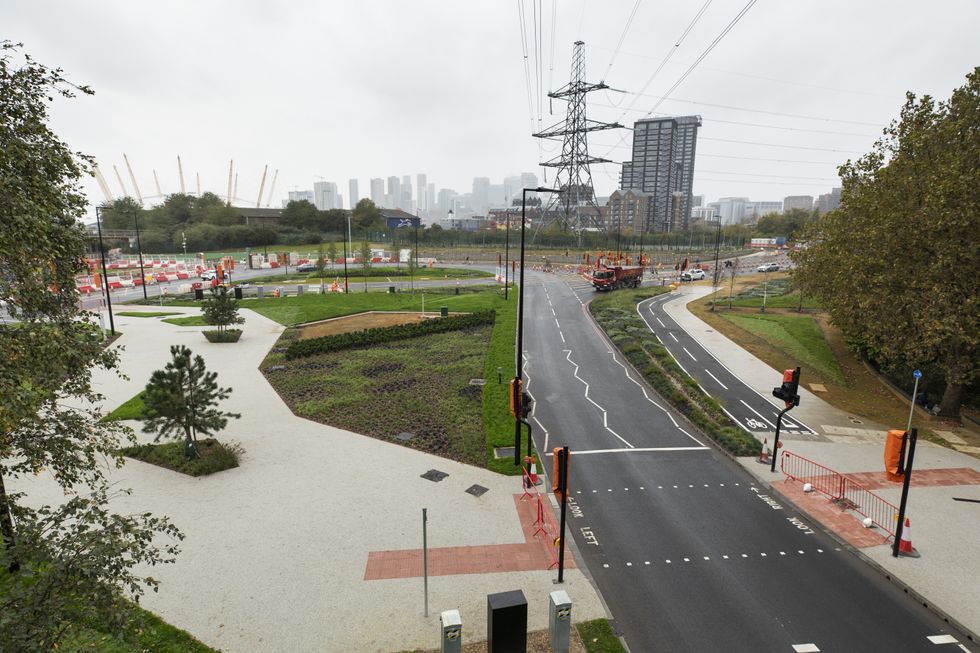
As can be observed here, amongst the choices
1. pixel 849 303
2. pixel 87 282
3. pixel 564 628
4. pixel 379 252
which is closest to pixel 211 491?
pixel 564 628

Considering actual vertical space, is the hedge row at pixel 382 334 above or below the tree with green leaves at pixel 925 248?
below

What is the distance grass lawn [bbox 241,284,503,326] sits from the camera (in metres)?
43.2

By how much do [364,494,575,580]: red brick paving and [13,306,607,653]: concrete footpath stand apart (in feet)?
0.13

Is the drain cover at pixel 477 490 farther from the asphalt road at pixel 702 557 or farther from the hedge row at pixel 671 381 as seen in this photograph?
the hedge row at pixel 671 381

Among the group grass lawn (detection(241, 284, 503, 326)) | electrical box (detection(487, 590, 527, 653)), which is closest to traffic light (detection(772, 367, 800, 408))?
electrical box (detection(487, 590, 527, 653))

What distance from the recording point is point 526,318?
43.0 m

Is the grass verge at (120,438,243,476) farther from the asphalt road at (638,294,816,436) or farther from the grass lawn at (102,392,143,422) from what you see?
the asphalt road at (638,294,816,436)

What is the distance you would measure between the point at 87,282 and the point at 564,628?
211 ft

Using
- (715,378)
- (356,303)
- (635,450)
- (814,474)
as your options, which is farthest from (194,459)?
(356,303)

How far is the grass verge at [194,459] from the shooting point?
16.9 m

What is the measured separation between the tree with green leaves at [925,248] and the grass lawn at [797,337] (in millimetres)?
5343

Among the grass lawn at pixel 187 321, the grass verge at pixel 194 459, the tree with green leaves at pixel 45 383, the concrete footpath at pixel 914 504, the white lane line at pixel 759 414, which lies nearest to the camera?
the tree with green leaves at pixel 45 383

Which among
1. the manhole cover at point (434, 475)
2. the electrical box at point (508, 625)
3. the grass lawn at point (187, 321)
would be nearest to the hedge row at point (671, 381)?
the manhole cover at point (434, 475)

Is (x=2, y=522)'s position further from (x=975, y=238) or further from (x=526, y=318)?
(x=526, y=318)
